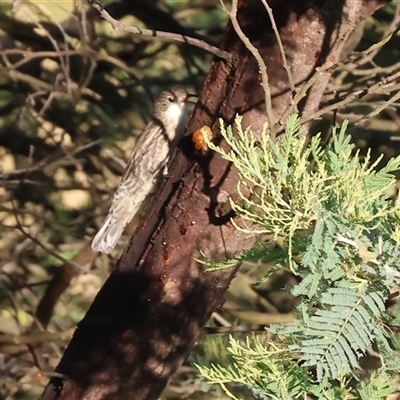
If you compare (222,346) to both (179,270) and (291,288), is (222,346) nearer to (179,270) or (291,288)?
(179,270)

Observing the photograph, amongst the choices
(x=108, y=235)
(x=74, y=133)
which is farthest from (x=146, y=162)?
(x=74, y=133)

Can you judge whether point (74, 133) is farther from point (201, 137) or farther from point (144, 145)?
point (201, 137)

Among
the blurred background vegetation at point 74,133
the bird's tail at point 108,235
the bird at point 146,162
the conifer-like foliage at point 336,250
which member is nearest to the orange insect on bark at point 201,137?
the conifer-like foliage at point 336,250

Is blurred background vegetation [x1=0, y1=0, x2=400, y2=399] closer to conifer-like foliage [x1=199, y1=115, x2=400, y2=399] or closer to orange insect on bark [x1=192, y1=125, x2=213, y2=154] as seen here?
orange insect on bark [x1=192, y1=125, x2=213, y2=154]

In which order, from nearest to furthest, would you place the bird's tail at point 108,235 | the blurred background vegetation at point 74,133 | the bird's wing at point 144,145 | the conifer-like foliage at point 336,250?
the conifer-like foliage at point 336,250 → the bird's wing at point 144,145 → the bird's tail at point 108,235 → the blurred background vegetation at point 74,133

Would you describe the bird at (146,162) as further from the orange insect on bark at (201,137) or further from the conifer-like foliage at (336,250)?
the conifer-like foliage at (336,250)
